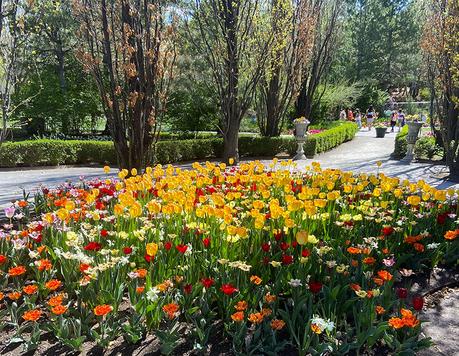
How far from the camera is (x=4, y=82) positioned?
557 centimetres

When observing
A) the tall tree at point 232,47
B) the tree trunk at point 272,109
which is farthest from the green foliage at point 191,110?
the tall tree at point 232,47

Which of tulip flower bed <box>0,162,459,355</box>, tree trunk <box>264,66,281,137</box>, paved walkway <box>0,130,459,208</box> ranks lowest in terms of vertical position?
paved walkway <box>0,130,459,208</box>

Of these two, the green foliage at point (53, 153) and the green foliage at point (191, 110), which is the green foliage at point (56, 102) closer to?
the green foliage at point (191, 110)

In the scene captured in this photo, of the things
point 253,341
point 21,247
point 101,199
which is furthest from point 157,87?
point 253,341

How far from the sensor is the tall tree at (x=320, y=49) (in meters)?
19.8

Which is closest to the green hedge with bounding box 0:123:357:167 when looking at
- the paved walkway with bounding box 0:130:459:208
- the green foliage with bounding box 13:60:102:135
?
the paved walkway with bounding box 0:130:459:208

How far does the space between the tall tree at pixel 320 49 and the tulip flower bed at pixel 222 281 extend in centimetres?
1690

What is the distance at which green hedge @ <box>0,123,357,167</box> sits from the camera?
14.6 meters

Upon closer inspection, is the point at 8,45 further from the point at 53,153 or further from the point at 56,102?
the point at 56,102

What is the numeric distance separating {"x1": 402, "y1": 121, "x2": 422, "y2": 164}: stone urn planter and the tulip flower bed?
1048 cm

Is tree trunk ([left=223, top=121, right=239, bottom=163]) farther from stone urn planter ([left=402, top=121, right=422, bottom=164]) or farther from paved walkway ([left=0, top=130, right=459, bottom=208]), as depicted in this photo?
stone urn planter ([left=402, top=121, right=422, bottom=164])

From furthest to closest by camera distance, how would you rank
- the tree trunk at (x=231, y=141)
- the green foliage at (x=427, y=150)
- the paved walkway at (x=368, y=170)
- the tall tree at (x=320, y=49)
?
the tall tree at (x=320, y=49) < the green foliage at (x=427, y=150) < the tree trunk at (x=231, y=141) < the paved walkway at (x=368, y=170)

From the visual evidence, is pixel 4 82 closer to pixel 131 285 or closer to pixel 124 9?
pixel 124 9

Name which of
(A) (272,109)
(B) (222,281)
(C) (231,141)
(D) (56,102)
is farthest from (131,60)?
(D) (56,102)
